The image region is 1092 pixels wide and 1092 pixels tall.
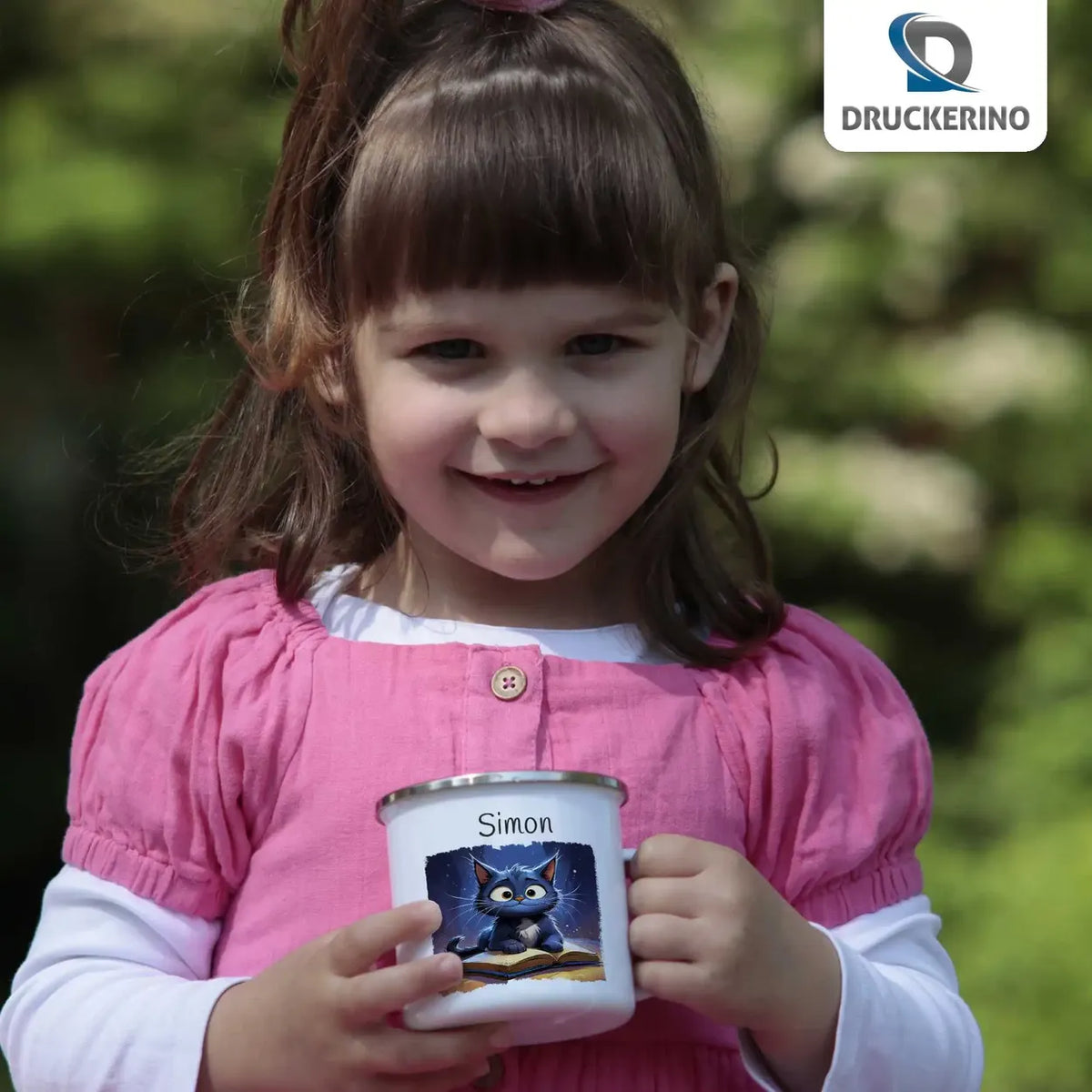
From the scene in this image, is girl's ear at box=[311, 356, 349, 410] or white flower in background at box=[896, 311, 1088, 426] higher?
white flower in background at box=[896, 311, 1088, 426]

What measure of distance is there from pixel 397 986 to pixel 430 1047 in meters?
0.07

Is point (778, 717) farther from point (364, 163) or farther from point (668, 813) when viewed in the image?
point (364, 163)

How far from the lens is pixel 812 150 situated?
11.1ft

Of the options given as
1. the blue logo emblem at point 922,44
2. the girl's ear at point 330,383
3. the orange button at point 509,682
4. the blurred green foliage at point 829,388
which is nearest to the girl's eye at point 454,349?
the girl's ear at point 330,383

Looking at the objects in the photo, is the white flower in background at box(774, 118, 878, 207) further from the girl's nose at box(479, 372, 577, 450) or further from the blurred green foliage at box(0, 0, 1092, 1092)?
the girl's nose at box(479, 372, 577, 450)

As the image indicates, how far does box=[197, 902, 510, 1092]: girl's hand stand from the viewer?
119cm

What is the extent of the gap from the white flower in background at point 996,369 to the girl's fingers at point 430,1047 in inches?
94.5

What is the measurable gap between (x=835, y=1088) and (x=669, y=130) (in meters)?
0.82

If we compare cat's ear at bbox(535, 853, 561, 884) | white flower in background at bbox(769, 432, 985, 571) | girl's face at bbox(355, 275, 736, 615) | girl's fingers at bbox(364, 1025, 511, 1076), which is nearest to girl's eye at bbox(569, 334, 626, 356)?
girl's face at bbox(355, 275, 736, 615)

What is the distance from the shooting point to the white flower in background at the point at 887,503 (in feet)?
11.0

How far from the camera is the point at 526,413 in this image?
139 centimetres

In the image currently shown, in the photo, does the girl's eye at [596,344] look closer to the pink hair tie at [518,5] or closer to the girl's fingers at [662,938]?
→ the pink hair tie at [518,5]

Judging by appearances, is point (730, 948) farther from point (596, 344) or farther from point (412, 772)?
point (596, 344)

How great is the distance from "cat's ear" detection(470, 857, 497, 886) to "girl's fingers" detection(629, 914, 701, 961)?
130 millimetres
